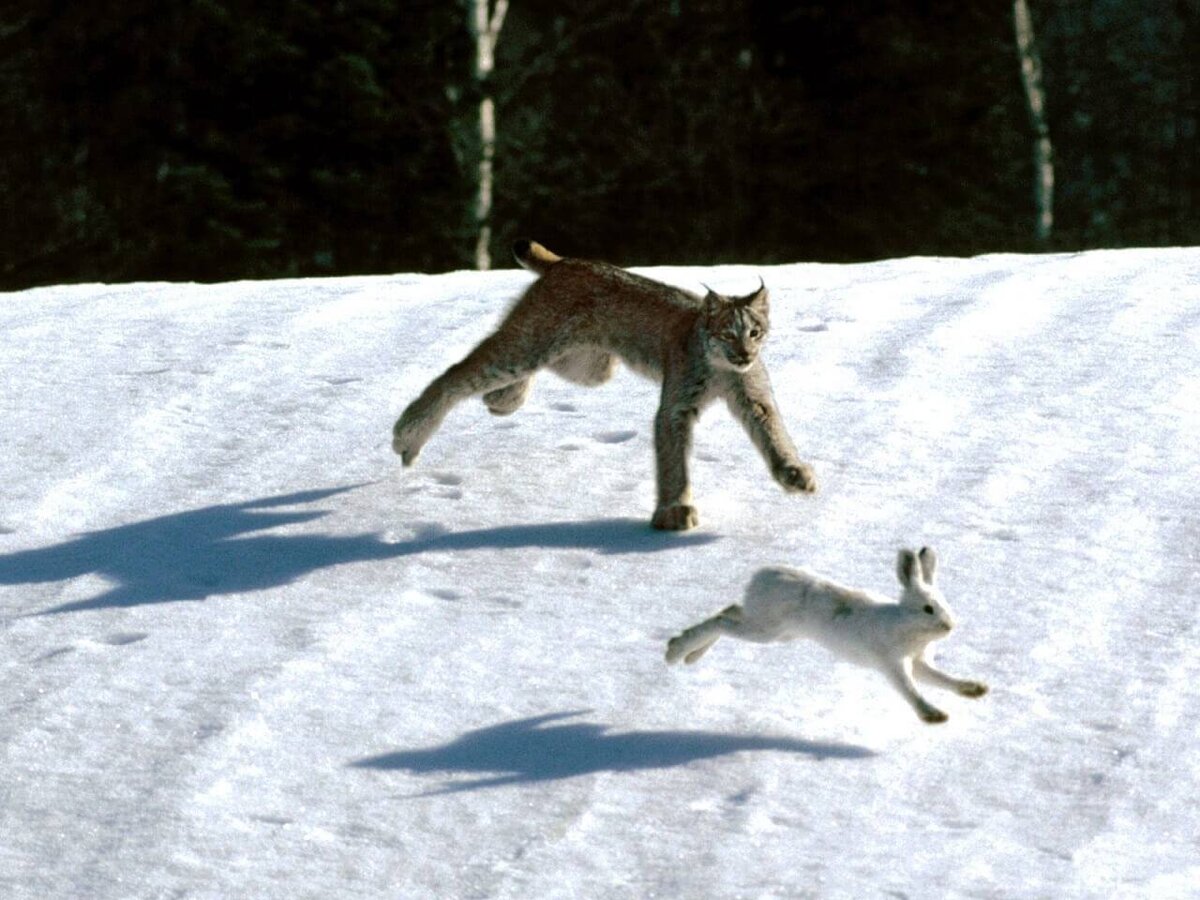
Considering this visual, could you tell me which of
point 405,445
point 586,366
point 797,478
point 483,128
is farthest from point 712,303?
point 483,128

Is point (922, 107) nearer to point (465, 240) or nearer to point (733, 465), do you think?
point (465, 240)

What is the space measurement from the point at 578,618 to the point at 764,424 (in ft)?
3.28

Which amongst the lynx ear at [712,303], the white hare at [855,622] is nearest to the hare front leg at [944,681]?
the white hare at [855,622]

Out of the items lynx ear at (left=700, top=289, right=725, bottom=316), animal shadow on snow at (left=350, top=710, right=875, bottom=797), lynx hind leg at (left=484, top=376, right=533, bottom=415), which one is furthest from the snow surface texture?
lynx ear at (left=700, top=289, right=725, bottom=316)

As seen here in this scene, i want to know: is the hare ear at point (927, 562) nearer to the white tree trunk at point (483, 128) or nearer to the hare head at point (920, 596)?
the hare head at point (920, 596)

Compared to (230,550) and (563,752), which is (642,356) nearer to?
(230,550)

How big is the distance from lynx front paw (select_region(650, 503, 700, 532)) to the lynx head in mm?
437

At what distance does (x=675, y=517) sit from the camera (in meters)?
6.31

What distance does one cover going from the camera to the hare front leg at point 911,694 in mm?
4910

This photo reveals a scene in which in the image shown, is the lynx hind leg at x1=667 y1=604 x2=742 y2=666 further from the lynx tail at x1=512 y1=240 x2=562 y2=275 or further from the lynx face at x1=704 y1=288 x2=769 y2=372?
the lynx tail at x1=512 y1=240 x2=562 y2=275

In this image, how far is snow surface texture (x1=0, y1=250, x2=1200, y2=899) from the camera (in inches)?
178

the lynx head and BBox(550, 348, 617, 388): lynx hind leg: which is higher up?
the lynx head

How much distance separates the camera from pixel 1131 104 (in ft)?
78.7

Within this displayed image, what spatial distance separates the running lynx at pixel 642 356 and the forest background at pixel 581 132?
12.9m
